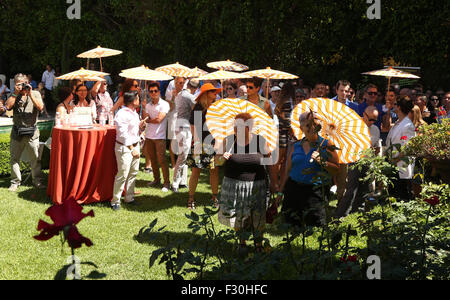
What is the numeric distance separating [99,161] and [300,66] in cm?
1050

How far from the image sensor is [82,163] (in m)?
7.33

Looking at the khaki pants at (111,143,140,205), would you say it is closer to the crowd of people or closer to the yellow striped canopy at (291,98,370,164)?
the crowd of people

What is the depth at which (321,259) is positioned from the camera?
9.04 ft

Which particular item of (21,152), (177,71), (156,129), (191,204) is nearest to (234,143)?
(191,204)

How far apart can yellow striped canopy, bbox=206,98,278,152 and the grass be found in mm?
1236

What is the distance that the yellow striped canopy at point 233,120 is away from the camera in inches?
216

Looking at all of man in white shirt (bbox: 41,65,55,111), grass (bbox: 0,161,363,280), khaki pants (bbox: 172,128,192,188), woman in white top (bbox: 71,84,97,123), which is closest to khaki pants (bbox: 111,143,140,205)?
grass (bbox: 0,161,363,280)

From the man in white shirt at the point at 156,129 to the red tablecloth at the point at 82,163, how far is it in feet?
3.53

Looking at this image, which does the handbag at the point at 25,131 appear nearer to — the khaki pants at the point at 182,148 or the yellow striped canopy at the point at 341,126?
the khaki pants at the point at 182,148

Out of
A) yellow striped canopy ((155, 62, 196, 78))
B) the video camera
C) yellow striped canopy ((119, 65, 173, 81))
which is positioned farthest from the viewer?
yellow striped canopy ((155, 62, 196, 78))

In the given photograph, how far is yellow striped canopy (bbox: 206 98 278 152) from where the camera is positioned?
5.48 m

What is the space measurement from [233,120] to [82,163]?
2.79 metres

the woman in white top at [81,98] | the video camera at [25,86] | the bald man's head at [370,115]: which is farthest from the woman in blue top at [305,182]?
the video camera at [25,86]
